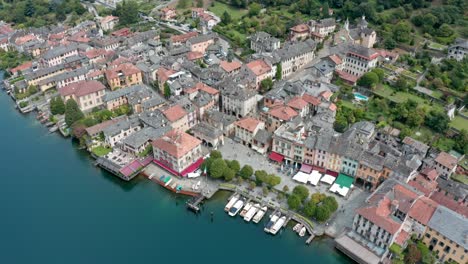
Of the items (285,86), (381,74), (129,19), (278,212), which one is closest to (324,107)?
(285,86)

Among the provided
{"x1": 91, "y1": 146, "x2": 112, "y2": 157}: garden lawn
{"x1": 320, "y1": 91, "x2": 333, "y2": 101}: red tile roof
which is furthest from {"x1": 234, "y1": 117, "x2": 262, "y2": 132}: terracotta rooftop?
{"x1": 91, "y1": 146, "x2": 112, "y2": 157}: garden lawn

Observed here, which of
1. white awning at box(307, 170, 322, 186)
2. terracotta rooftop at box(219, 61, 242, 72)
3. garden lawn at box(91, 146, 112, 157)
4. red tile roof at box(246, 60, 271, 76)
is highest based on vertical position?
red tile roof at box(246, 60, 271, 76)

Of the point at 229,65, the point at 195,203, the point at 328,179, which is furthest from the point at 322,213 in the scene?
the point at 229,65

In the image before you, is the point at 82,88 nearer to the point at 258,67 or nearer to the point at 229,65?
the point at 229,65

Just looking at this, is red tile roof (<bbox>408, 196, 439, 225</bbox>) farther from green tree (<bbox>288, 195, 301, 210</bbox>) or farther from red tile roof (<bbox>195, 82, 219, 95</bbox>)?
red tile roof (<bbox>195, 82, 219, 95</bbox>)

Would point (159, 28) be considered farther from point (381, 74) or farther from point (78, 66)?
point (381, 74)

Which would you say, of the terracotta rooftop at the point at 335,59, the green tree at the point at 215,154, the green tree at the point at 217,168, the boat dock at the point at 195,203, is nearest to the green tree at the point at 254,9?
the terracotta rooftop at the point at 335,59
